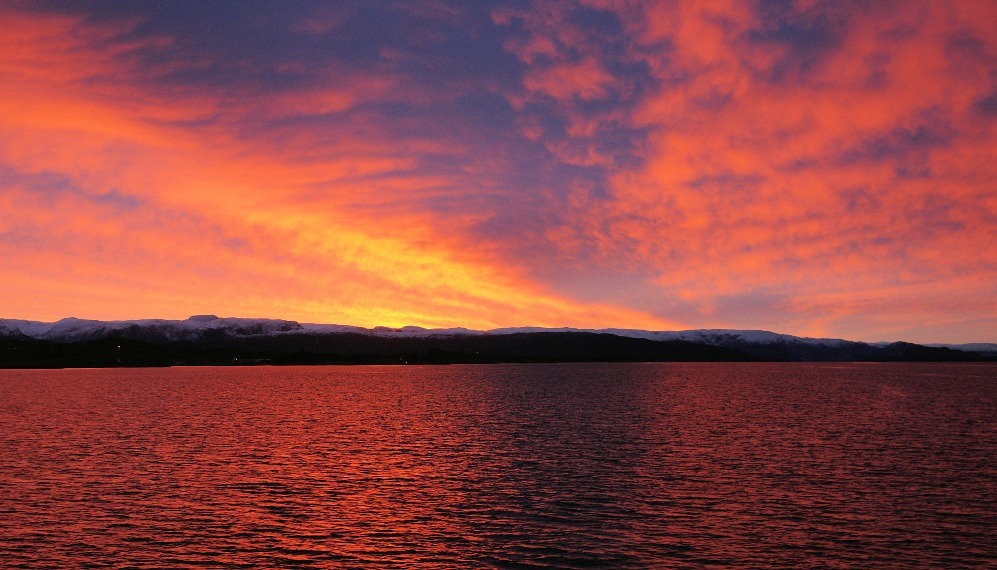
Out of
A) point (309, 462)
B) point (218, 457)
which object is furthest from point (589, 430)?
point (218, 457)

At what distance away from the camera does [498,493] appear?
184 ft

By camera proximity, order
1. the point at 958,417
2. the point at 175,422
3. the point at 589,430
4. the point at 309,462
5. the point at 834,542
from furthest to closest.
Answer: the point at 958,417
the point at 175,422
the point at 589,430
the point at 309,462
the point at 834,542

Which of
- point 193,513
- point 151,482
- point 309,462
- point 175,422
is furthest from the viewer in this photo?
point 175,422

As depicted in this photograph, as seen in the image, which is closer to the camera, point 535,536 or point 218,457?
point 535,536

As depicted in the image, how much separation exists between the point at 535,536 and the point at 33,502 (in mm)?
36769

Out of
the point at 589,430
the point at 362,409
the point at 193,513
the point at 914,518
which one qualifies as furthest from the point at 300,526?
the point at 362,409

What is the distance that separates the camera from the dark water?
39.9 metres

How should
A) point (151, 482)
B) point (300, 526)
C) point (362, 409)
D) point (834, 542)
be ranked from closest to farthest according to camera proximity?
point (834, 542), point (300, 526), point (151, 482), point (362, 409)

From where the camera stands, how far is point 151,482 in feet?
194

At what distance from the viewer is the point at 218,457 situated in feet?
242

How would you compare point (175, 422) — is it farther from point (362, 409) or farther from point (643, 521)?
point (643, 521)

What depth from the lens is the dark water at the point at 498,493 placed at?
3991 centimetres

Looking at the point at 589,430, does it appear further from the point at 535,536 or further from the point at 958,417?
the point at 958,417

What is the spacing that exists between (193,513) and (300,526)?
348 inches
